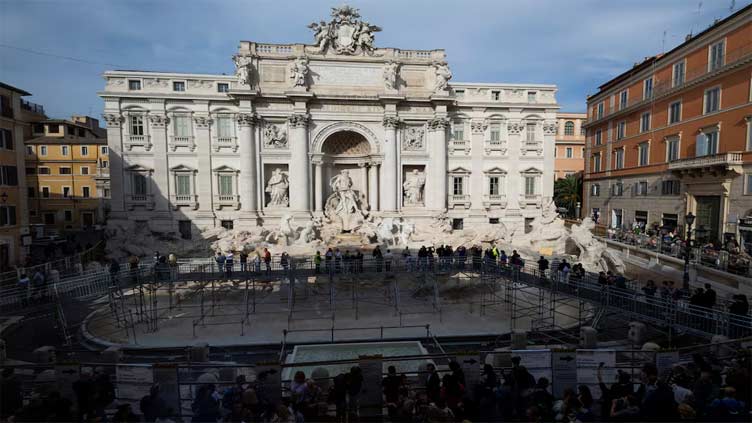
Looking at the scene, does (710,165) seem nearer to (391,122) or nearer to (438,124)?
(438,124)

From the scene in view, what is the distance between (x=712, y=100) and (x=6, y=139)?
44.2 meters

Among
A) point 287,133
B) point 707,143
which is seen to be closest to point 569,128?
point 707,143

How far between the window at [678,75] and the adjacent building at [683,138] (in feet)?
0.24

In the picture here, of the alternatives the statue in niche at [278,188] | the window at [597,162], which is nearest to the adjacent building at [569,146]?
the window at [597,162]

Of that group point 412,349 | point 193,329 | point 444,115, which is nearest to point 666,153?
point 444,115

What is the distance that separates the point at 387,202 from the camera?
28875mm

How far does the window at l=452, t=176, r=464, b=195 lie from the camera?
3114cm

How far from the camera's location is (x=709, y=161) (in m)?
22.9

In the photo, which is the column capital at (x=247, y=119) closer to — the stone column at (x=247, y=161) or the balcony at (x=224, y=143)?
the stone column at (x=247, y=161)

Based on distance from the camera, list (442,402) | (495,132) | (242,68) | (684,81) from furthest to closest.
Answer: (495,132), (242,68), (684,81), (442,402)

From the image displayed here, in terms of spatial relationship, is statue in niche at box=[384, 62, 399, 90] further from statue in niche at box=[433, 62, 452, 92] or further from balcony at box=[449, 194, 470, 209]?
balcony at box=[449, 194, 470, 209]

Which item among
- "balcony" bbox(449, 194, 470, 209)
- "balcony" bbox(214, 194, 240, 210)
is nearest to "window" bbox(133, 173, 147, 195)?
"balcony" bbox(214, 194, 240, 210)

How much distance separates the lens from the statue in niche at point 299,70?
1064 inches

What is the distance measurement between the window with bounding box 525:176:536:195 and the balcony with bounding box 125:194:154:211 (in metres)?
30.4
